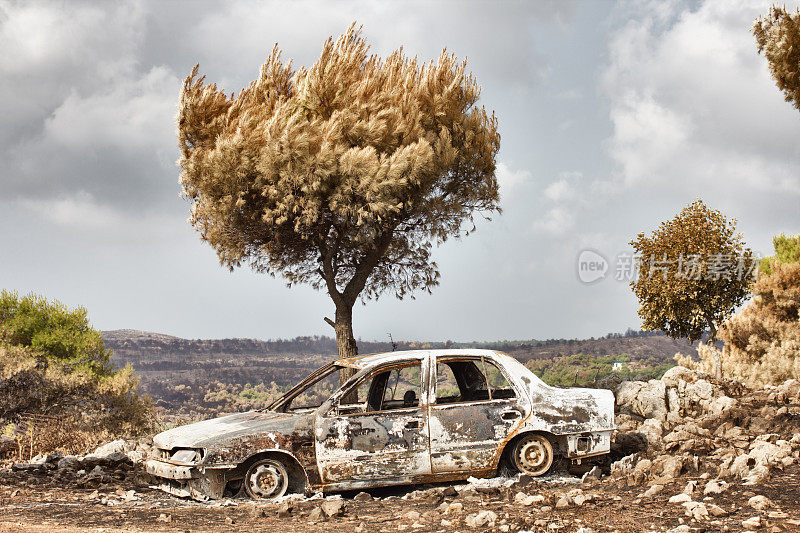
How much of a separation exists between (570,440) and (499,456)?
0.93m

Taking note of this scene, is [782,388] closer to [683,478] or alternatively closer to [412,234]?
[683,478]

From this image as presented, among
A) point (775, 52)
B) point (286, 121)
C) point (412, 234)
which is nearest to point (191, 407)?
point (412, 234)

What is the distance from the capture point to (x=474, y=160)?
15047mm

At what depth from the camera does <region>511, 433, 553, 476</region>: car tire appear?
8.05 m

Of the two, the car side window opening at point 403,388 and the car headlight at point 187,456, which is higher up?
the car side window opening at point 403,388

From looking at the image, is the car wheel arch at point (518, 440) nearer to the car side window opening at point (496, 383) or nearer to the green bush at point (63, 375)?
the car side window opening at point (496, 383)

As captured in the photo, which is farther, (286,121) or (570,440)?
(286,121)

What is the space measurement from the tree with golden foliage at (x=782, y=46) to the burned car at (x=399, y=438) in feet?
61.4

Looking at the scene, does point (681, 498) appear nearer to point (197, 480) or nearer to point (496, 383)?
point (496, 383)

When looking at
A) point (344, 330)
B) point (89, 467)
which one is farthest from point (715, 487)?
point (89, 467)

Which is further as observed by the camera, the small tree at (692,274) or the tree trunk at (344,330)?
the small tree at (692,274)

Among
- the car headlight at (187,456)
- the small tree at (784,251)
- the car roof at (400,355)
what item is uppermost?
the small tree at (784,251)

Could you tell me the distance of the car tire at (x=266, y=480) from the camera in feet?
25.5

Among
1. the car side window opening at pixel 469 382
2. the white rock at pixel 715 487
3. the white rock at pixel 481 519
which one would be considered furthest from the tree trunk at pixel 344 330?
the white rock at pixel 715 487
